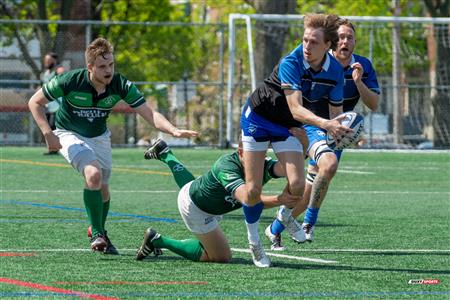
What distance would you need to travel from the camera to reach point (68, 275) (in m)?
8.29

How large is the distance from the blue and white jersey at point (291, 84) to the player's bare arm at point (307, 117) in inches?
3.1

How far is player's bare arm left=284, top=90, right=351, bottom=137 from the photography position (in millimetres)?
8594

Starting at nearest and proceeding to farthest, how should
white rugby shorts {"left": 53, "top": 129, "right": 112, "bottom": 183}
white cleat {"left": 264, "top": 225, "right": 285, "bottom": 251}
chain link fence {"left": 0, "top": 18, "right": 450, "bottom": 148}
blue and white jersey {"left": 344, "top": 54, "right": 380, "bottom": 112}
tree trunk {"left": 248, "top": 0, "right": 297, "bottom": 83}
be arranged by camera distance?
white rugby shorts {"left": 53, "top": 129, "right": 112, "bottom": 183} → white cleat {"left": 264, "top": 225, "right": 285, "bottom": 251} → blue and white jersey {"left": 344, "top": 54, "right": 380, "bottom": 112} → chain link fence {"left": 0, "top": 18, "right": 450, "bottom": 148} → tree trunk {"left": 248, "top": 0, "right": 297, "bottom": 83}

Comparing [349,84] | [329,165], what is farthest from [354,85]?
[329,165]

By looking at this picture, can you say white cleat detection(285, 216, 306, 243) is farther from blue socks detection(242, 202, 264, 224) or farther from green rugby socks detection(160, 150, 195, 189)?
blue socks detection(242, 202, 264, 224)

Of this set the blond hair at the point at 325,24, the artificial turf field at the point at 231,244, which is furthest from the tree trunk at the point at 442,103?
the blond hair at the point at 325,24

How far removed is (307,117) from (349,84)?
3.19m

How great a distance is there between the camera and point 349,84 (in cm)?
1192

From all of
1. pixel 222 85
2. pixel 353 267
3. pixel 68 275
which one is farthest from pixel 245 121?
pixel 222 85

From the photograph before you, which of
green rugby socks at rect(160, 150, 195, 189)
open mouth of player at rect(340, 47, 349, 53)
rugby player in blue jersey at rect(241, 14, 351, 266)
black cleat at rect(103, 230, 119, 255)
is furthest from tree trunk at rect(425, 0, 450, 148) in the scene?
black cleat at rect(103, 230, 119, 255)

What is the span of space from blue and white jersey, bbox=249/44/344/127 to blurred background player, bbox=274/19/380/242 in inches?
48.0

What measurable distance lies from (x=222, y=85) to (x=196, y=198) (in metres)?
18.0

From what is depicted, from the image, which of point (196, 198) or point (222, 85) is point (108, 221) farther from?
point (222, 85)

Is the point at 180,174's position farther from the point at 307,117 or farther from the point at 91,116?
the point at 307,117
